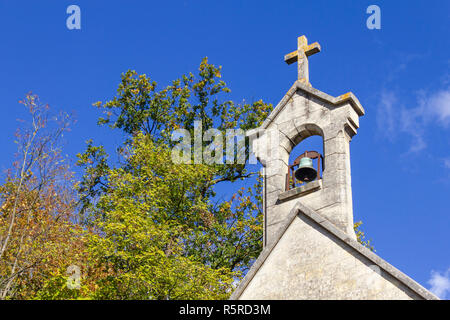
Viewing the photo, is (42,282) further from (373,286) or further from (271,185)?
(373,286)

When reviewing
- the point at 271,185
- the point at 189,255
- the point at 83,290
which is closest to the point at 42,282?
the point at 83,290

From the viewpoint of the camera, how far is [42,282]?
16.5m

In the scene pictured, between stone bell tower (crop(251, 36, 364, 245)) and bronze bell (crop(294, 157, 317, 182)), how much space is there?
30cm

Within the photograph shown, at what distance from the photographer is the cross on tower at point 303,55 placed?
11.8 m

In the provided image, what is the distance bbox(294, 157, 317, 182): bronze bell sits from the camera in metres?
10.4

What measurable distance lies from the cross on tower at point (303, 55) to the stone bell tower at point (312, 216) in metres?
0.02

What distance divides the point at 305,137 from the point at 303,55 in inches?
80.3

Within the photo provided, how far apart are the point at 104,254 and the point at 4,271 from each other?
2706 millimetres

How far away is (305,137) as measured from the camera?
10914 mm

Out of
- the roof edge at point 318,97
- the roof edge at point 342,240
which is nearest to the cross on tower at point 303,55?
the roof edge at point 318,97
